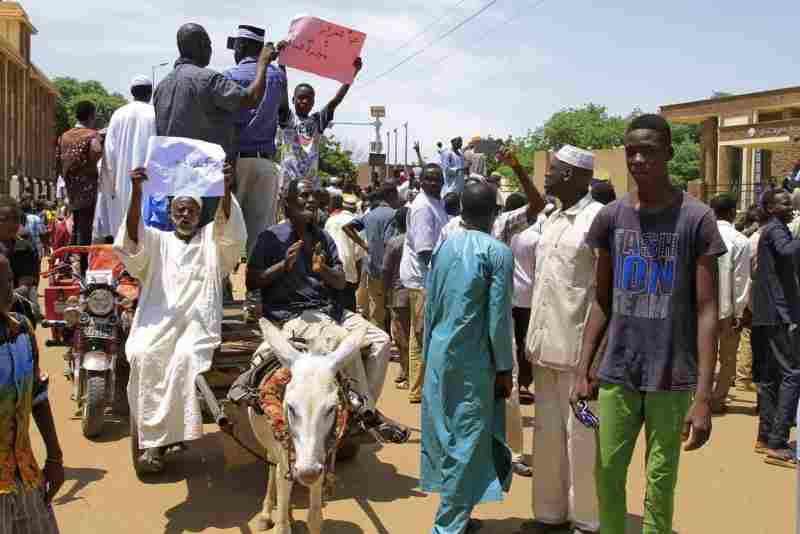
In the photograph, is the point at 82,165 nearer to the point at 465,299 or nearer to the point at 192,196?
the point at 192,196

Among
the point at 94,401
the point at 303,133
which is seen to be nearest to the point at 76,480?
the point at 94,401

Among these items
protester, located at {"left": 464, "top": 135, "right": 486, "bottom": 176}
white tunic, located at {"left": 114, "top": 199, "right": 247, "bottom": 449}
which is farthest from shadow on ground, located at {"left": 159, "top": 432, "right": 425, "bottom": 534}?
protester, located at {"left": 464, "top": 135, "right": 486, "bottom": 176}

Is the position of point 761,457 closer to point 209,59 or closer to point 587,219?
point 587,219

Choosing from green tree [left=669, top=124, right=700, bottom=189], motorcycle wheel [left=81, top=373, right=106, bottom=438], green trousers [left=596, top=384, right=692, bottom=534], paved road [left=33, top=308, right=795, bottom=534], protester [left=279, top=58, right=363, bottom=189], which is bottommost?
paved road [left=33, top=308, right=795, bottom=534]

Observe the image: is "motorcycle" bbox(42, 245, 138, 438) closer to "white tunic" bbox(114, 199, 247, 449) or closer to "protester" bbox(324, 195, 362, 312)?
"white tunic" bbox(114, 199, 247, 449)

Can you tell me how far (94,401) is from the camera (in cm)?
723

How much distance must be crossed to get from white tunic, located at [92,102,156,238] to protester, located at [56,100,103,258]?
2.41ft

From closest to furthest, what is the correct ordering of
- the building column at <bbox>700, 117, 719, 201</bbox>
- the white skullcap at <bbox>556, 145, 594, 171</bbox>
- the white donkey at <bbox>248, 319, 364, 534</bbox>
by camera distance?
the white donkey at <bbox>248, 319, 364, 534</bbox>
the white skullcap at <bbox>556, 145, 594, 171</bbox>
the building column at <bbox>700, 117, 719, 201</bbox>

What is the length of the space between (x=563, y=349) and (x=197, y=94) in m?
3.62

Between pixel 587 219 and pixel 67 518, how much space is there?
13.2 feet

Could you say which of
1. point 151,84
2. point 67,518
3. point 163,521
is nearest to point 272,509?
point 163,521

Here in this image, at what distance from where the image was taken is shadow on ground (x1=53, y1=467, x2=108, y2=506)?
5973 millimetres

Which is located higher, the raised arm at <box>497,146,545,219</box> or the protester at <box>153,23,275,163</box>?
the protester at <box>153,23,275,163</box>

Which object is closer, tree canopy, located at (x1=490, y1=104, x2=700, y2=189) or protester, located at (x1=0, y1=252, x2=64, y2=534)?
protester, located at (x1=0, y1=252, x2=64, y2=534)
